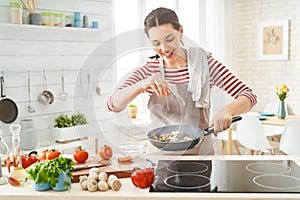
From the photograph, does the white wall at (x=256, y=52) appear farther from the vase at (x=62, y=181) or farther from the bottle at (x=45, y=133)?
the vase at (x=62, y=181)

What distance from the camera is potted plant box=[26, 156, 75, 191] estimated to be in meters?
1.64

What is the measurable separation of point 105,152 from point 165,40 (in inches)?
23.1

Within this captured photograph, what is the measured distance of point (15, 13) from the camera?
3.25 m

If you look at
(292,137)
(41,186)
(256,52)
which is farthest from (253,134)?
(41,186)

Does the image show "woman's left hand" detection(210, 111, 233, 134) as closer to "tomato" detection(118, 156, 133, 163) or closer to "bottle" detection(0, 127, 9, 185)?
"tomato" detection(118, 156, 133, 163)

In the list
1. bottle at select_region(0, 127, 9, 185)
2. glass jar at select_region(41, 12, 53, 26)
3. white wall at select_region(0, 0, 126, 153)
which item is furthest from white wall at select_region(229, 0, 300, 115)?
bottle at select_region(0, 127, 9, 185)

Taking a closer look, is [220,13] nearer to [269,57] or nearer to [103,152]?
[269,57]

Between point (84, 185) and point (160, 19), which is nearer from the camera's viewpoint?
point (84, 185)

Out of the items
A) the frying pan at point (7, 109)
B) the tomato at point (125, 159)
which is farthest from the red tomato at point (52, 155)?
the frying pan at point (7, 109)

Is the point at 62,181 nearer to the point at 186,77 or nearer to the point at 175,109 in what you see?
the point at 175,109

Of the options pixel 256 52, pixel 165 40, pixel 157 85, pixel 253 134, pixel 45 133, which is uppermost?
pixel 256 52

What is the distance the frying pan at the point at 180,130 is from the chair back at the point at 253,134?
229 centimetres

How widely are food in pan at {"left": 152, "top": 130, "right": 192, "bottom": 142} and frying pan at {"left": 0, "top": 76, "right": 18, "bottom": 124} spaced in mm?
1849

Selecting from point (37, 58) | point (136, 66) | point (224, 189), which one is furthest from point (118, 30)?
point (224, 189)
